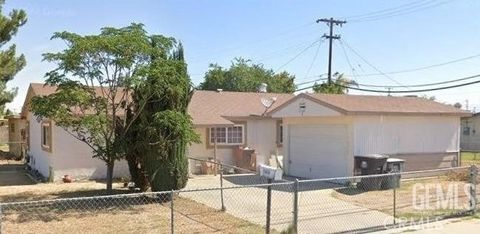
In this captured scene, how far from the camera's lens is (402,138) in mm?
18531

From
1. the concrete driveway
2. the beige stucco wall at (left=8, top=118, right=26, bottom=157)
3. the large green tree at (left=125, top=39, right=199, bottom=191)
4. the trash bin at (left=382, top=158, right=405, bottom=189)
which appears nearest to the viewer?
the concrete driveway

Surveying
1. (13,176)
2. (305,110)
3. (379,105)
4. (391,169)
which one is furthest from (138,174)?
(379,105)

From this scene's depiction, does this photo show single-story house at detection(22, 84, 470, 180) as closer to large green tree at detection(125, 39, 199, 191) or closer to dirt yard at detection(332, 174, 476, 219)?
dirt yard at detection(332, 174, 476, 219)

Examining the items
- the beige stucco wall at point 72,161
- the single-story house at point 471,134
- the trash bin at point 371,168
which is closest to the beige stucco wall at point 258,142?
the beige stucco wall at point 72,161

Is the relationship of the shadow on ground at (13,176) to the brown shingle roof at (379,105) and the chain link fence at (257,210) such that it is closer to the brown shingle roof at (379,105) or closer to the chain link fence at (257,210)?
the chain link fence at (257,210)

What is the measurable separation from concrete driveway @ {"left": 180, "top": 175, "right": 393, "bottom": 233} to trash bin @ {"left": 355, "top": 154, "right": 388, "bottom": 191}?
4.12ft

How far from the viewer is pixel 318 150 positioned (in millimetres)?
18719

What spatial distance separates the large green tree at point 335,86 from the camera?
1581 inches

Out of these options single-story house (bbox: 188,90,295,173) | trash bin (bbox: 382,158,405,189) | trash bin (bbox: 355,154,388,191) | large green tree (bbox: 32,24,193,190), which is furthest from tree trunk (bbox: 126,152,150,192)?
trash bin (bbox: 382,158,405,189)

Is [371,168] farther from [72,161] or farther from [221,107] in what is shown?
[72,161]

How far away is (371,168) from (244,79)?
1434 inches

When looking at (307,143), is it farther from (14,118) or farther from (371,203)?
(14,118)

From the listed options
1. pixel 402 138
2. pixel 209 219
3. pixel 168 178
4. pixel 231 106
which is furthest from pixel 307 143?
pixel 209 219

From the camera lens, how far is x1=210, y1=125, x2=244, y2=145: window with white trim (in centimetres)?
2202
